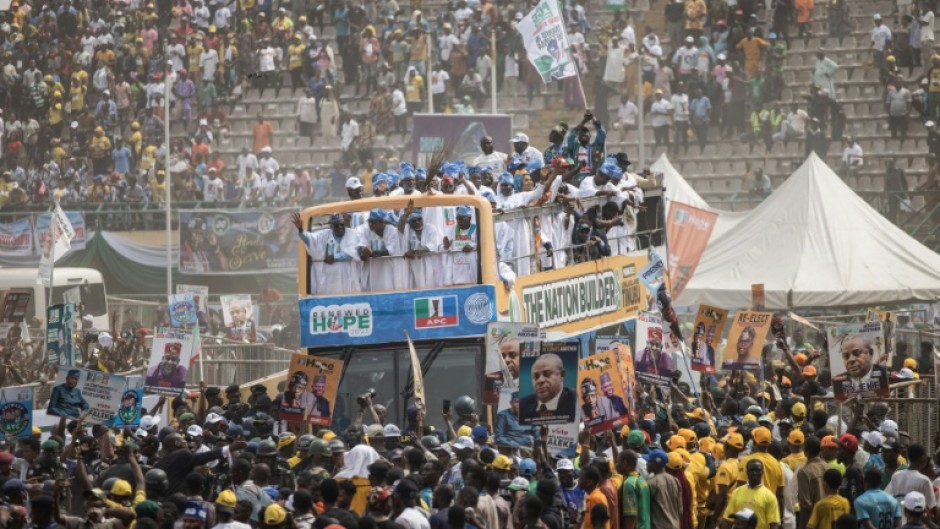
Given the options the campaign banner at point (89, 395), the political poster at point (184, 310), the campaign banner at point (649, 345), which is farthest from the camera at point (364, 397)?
the political poster at point (184, 310)

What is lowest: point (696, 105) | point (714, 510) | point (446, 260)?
point (714, 510)

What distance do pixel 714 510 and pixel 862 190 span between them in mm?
21970

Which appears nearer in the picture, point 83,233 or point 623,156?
point 623,156

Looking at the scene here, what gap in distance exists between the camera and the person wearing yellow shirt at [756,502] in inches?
477

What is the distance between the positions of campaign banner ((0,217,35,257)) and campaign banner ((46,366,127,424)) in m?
20.1

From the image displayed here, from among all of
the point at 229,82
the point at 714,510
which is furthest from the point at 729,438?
the point at 229,82

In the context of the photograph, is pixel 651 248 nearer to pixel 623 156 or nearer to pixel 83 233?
pixel 623 156

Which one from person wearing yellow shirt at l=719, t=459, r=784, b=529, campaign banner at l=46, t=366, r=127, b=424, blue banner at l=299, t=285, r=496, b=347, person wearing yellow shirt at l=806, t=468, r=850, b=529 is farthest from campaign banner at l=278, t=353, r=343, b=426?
person wearing yellow shirt at l=806, t=468, r=850, b=529

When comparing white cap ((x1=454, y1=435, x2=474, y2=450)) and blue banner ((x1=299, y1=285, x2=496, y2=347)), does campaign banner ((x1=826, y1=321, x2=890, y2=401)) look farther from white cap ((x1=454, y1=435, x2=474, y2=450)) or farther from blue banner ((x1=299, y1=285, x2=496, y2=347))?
white cap ((x1=454, y1=435, x2=474, y2=450))

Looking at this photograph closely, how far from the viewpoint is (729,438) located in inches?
521

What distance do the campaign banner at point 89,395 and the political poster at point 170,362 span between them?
2.93 m

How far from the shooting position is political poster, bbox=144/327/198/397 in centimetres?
1820

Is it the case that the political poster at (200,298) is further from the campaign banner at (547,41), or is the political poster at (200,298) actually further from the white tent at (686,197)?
the white tent at (686,197)

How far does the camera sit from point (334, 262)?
1794 centimetres
